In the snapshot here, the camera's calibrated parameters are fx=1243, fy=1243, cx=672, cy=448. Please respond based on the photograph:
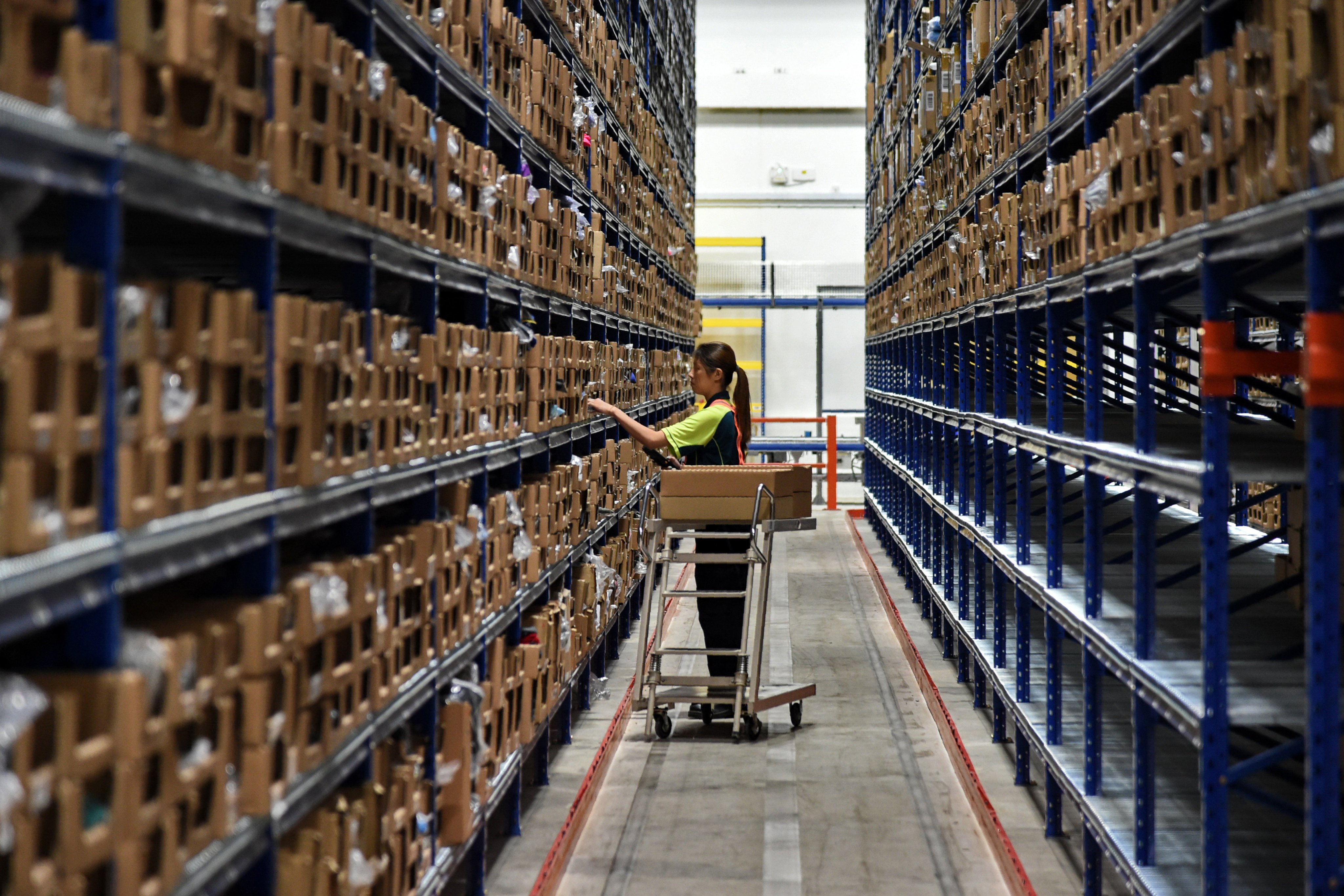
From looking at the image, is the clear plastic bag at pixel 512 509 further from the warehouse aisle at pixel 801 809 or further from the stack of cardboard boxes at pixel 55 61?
the stack of cardboard boxes at pixel 55 61

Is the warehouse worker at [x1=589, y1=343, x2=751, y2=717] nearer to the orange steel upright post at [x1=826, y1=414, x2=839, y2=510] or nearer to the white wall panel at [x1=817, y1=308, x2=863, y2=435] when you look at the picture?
the orange steel upright post at [x1=826, y1=414, x2=839, y2=510]

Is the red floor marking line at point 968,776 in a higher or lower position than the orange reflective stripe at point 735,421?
lower

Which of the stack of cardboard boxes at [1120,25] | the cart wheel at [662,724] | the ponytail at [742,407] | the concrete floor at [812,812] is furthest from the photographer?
the ponytail at [742,407]

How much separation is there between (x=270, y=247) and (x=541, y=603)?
3.59m

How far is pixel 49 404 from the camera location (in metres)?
1.83

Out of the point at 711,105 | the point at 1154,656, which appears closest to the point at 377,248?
the point at 1154,656

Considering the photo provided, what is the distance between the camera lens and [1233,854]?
12.8 ft

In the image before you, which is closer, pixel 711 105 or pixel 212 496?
pixel 212 496

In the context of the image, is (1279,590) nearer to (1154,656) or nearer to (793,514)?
(1154,656)

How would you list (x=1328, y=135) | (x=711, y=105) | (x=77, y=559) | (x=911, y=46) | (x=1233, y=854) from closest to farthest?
(x=77, y=559), (x=1328, y=135), (x=1233, y=854), (x=911, y=46), (x=711, y=105)


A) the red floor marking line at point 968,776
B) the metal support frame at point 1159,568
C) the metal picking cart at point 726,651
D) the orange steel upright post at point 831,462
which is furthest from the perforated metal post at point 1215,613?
the orange steel upright post at point 831,462

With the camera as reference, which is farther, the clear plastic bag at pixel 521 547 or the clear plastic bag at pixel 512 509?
the clear plastic bag at pixel 521 547

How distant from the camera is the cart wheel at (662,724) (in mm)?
6789

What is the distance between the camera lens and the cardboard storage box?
258 inches
